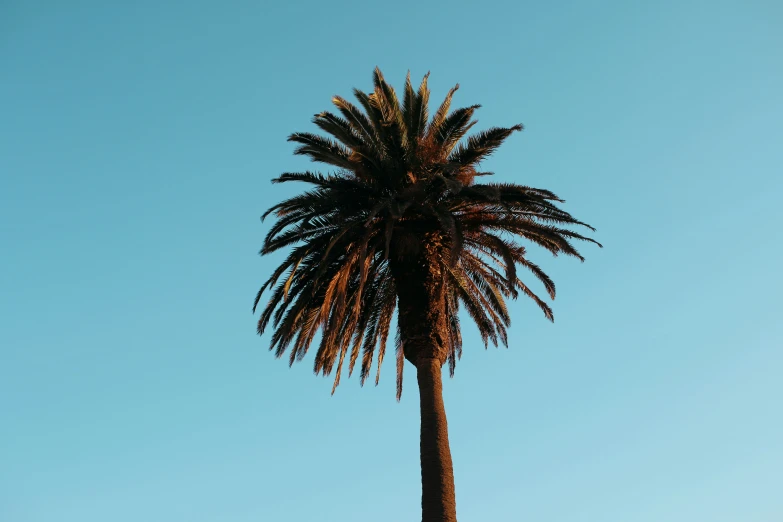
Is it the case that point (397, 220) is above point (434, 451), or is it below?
above

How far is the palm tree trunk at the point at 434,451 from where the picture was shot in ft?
59.1

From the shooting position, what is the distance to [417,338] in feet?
67.9

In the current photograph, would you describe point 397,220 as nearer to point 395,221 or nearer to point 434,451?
A: point 395,221

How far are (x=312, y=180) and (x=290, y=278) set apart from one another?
2.64m

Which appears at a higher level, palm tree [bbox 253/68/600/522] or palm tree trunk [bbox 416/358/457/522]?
palm tree [bbox 253/68/600/522]

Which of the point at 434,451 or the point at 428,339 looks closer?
the point at 434,451

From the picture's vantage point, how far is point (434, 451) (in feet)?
61.7

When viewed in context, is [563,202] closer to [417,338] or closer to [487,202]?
[487,202]

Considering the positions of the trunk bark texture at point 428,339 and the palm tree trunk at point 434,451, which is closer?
the palm tree trunk at point 434,451

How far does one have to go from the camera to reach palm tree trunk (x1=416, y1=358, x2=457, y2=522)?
18.0m

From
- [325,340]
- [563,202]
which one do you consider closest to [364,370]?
[325,340]

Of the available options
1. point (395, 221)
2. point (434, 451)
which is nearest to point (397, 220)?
point (395, 221)

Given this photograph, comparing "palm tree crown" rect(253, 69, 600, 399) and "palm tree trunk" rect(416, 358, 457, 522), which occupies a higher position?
"palm tree crown" rect(253, 69, 600, 399)

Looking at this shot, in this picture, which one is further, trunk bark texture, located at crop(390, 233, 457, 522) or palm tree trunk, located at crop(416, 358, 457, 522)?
trunk bark texture, located at crop(390, 233, 457, 522)
